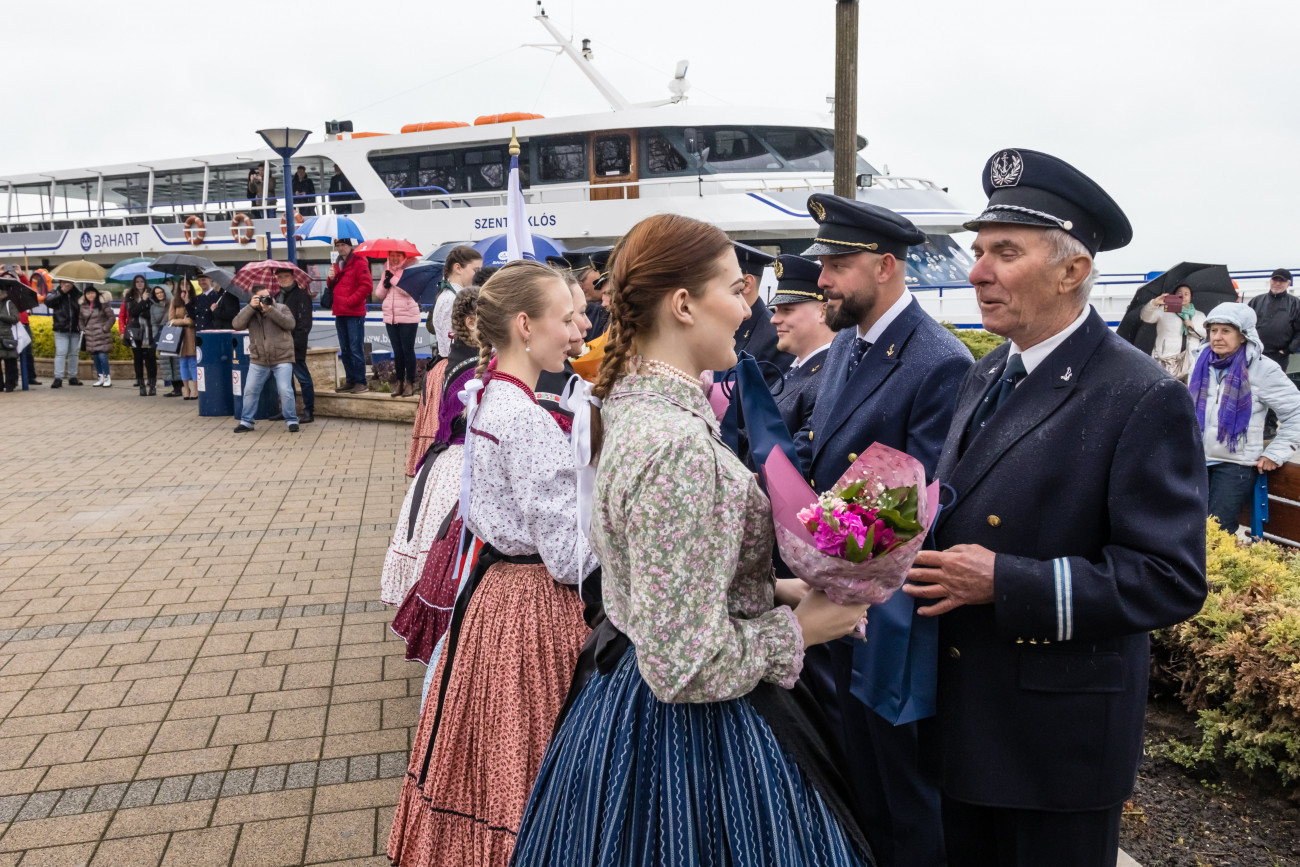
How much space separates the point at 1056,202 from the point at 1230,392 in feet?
15.6

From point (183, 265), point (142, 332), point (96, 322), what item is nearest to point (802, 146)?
point (183, 265)

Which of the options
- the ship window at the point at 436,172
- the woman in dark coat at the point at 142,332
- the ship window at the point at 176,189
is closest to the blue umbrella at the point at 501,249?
the woman in dark coat at the point at 142,332

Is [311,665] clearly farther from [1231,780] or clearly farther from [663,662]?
[1231,780]

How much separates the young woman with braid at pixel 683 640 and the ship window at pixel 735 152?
17.5m

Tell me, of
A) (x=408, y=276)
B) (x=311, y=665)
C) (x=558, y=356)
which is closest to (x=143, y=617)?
(x=311, y=665)

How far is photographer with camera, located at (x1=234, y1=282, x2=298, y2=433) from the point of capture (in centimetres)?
1159

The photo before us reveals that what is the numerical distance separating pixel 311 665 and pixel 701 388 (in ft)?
11.8

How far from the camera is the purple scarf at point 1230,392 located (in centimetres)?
571

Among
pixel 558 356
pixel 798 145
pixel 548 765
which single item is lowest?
pixel 548 765

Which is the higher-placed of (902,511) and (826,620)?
(902,511)

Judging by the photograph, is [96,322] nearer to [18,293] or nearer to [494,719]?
[18,293]

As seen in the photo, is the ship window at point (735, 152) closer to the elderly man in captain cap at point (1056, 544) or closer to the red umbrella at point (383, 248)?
the red umbrella at point (383, 248)

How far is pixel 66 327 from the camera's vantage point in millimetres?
17078

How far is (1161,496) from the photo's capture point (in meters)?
1.83
